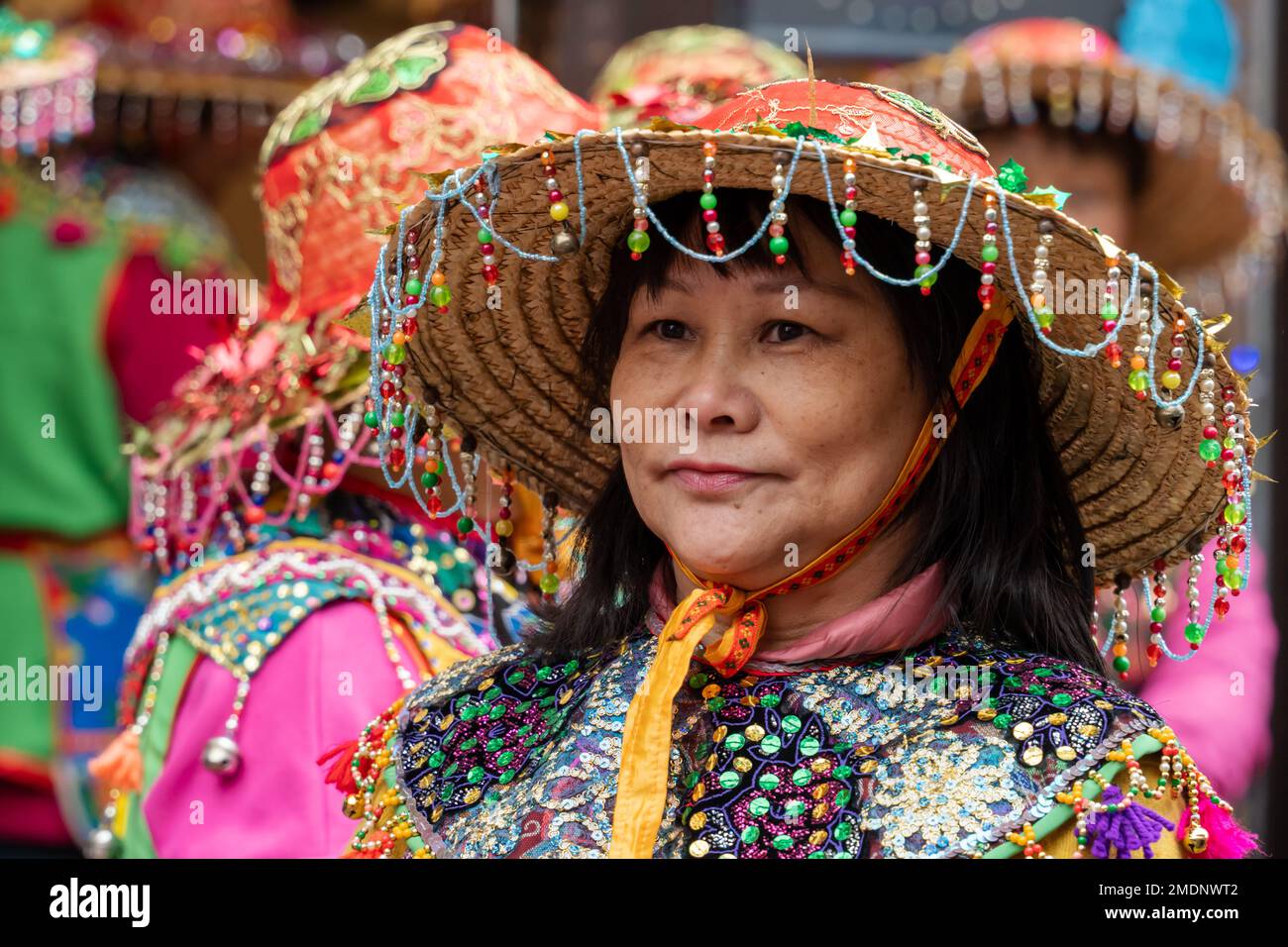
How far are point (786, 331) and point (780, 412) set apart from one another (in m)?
0.09

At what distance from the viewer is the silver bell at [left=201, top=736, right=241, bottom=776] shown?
2.92 metres

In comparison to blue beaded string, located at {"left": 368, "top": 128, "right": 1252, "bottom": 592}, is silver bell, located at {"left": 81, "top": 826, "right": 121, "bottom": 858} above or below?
below

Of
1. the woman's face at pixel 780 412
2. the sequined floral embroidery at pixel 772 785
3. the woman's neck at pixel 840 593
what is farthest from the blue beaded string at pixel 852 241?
the sequined floral embroidery at pixel 772 785

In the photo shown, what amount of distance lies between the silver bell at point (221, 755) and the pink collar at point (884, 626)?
1103 mm

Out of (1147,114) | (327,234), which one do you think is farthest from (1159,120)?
(327,234)

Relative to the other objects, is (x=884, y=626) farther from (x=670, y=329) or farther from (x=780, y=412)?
(x=670, y=329)

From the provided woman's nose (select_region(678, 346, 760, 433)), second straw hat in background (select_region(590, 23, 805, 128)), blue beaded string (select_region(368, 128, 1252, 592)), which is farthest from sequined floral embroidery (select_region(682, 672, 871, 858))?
second straw hat in background (select_region(590, 23, 805, 128))

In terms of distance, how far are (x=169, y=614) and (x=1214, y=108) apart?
293cm

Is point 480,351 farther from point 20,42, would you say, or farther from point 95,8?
point 95,8

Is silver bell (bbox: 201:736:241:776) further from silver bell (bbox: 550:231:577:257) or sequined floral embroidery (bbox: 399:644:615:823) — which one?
silver bell (bbox: 550:231:577:257)

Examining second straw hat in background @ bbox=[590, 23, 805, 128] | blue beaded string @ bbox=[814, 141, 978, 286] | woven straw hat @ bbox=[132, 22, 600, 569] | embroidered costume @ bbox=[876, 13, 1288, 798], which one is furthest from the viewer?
embroidered costume @ bbox=[876, 13, 1288, 798]

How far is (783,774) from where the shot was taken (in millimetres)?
2041

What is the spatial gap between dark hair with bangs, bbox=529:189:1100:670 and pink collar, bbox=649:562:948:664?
2 centimetres
